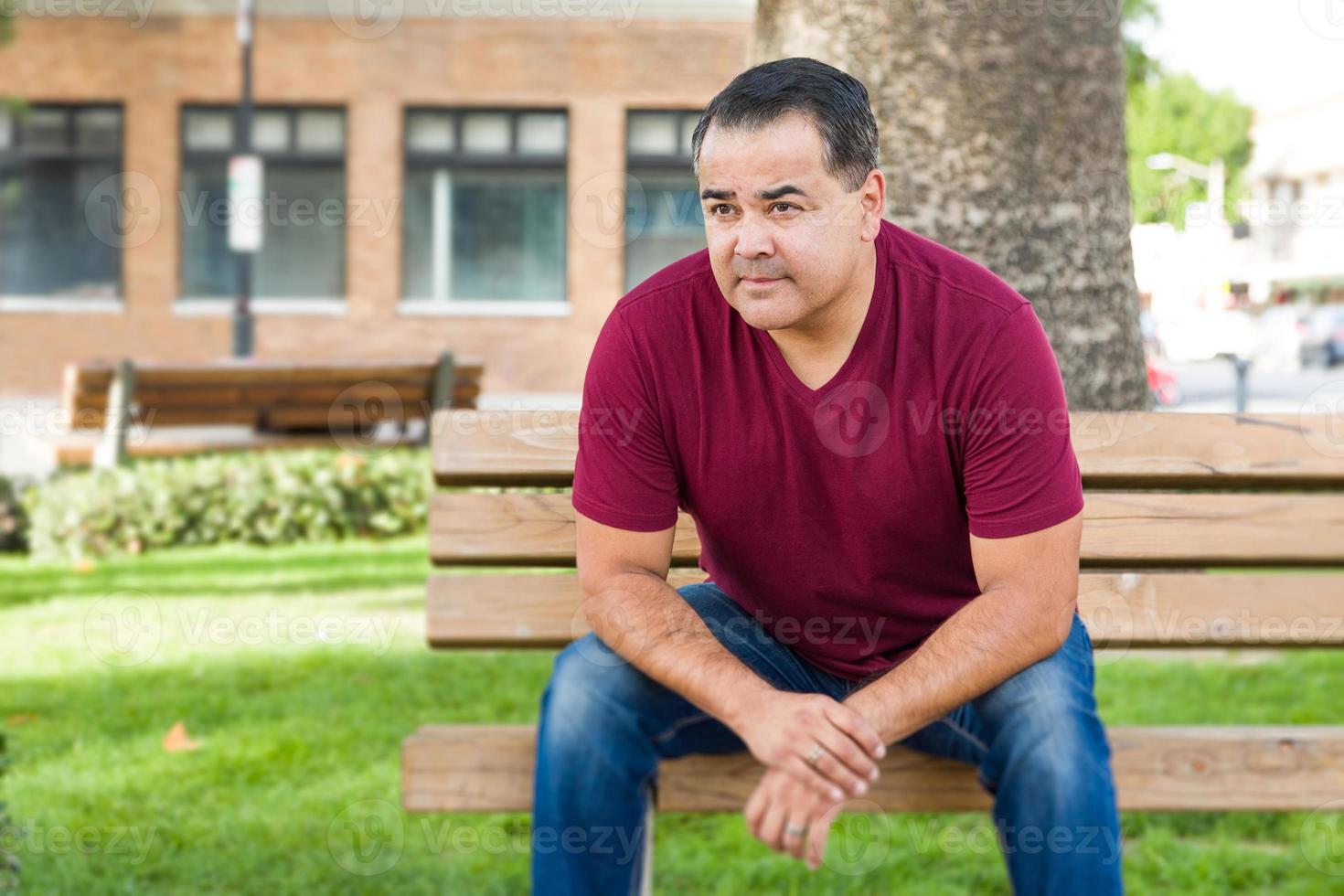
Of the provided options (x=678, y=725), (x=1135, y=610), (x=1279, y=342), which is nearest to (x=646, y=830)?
(x=678, y=725)

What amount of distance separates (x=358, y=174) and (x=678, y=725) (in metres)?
18.4

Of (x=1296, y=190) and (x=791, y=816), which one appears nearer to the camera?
(x=791, y=816)

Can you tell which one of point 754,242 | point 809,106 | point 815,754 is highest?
point 809,106

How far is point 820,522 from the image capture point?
2.66 meters

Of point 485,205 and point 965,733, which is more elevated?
point 485,205

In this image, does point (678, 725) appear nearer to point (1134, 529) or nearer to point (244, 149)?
point (1134, 529)

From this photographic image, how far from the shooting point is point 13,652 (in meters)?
5.82

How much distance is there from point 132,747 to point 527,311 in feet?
52.9

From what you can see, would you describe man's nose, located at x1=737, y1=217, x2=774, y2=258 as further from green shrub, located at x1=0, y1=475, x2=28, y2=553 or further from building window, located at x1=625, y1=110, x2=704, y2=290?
building window, located at x1=625, y1=110, x2=704, y2=290

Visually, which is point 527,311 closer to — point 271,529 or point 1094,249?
point 271,529

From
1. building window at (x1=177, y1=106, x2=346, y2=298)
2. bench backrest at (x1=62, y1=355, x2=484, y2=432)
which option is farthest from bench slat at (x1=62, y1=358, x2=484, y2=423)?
building window at (x1=177, y1=106, x2=346, y2=298)

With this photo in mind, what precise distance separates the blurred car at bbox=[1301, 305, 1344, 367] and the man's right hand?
3644 centimetres

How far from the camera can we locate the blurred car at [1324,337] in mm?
35406

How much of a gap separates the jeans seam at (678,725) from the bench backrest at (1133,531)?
1.43 feet
